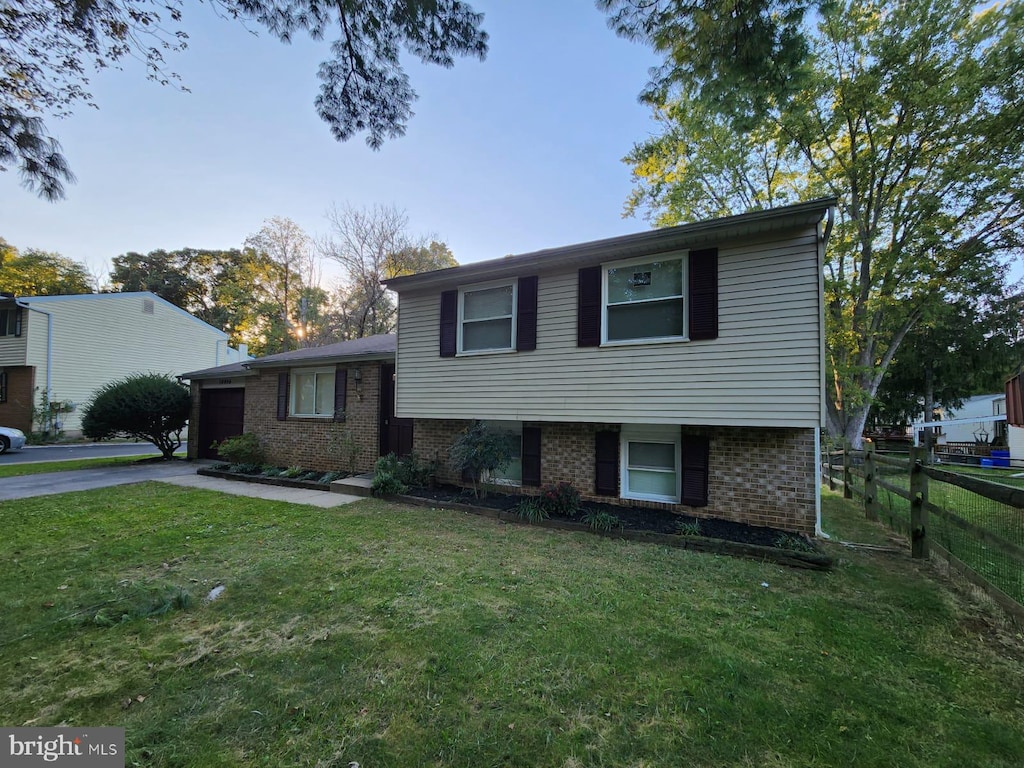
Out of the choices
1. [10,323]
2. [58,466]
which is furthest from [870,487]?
[10,323]

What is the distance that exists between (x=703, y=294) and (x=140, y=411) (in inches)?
582

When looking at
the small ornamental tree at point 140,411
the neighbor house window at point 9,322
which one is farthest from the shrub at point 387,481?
the neighbor house window at point 9,322

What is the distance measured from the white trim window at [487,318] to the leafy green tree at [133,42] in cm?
343

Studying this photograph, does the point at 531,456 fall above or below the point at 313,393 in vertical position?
below

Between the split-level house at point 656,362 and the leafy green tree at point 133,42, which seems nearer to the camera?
the leafy green tree at point 133,42

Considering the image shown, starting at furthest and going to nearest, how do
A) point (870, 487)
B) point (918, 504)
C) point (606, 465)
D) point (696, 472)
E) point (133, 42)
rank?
point (870, 487) < point (606, 465) < point (696, 472) < point (918, 504) < point (133, 42)

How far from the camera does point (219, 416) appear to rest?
12.7m

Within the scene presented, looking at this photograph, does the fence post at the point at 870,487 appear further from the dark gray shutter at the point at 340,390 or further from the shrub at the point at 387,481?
the dark gray shutter at the point at 340,390

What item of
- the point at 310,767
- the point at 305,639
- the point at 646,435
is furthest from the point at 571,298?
the point at 310,767

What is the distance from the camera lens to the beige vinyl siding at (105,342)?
1766cm

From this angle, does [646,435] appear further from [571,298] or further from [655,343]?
[571,298]

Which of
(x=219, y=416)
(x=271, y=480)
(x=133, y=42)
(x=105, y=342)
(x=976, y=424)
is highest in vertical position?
(x=133, y=42)

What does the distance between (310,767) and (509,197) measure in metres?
13.0

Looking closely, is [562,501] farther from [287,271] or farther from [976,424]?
[976,424]
